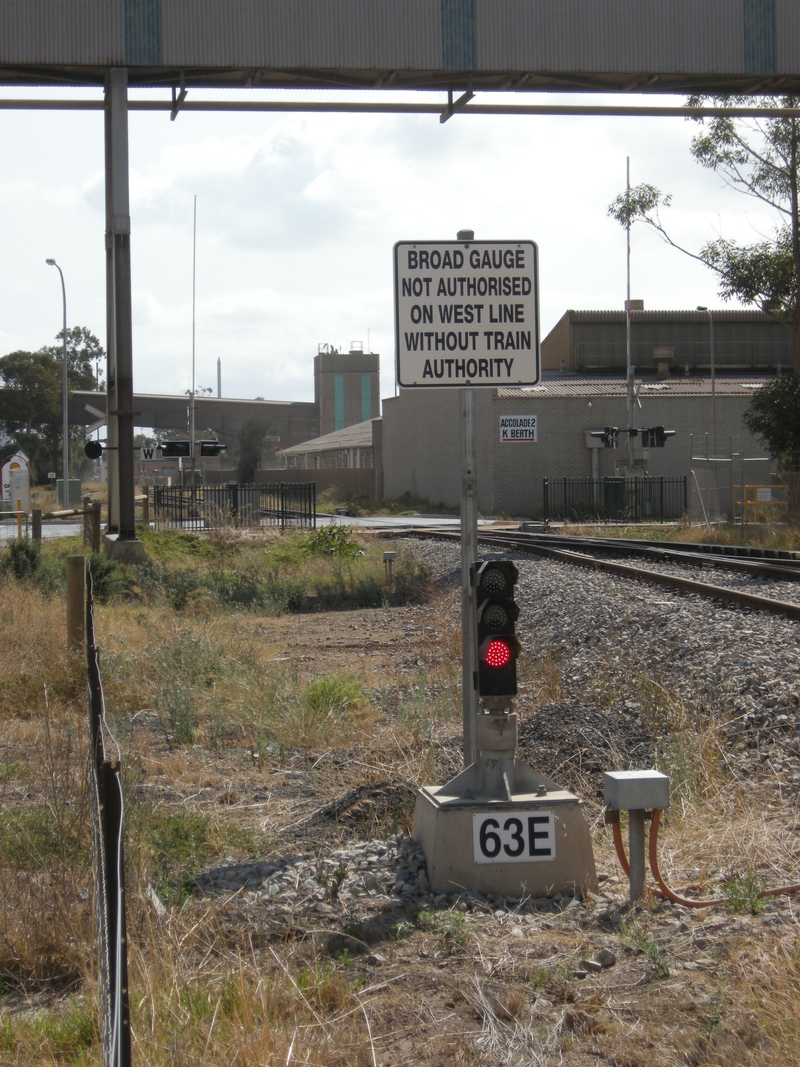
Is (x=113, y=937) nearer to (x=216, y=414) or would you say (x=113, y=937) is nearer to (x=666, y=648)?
(x=666, y=648)

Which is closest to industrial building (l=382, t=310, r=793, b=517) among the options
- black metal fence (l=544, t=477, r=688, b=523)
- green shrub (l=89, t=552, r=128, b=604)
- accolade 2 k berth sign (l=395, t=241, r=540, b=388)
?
black metal fence (l=544, t=477, r=688, b=523)

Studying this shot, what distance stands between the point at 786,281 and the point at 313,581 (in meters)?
19.1

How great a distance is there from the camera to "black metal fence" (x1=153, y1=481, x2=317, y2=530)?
29984 millimetres

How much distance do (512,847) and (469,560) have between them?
1.23 meters

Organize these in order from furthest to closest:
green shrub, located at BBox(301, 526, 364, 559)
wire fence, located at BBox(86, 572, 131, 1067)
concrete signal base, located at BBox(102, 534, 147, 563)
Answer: green shrub, located at BBox(301, 526, 364, 559) → concrete signal base, located at BBox(102, 534, 147, 563) → wire fence, located at BBox(86, 572, 131, 1067)

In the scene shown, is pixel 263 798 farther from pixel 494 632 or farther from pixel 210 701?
pixel 210 701

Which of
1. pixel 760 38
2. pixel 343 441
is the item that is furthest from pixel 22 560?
pixel 343 441

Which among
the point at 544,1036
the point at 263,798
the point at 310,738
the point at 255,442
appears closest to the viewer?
the point at 544,1036

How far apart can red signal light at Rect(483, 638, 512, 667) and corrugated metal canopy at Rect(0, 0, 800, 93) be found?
1807cm

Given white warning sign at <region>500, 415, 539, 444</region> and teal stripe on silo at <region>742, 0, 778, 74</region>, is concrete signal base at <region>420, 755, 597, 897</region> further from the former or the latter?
white warning sign at <region>500, 415, 539, 444</region>

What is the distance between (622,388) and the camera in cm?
5006

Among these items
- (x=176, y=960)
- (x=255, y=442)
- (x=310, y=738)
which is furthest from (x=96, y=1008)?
Answer: (x=255, y=442)

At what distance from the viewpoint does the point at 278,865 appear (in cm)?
464

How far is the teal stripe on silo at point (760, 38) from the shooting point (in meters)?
21.4
